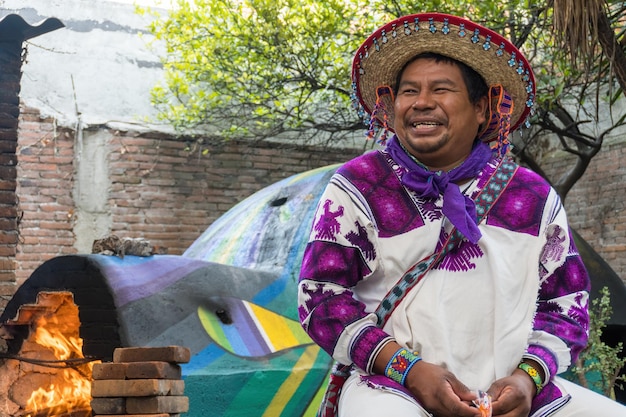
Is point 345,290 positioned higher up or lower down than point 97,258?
higher up

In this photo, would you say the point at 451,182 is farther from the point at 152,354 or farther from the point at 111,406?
the point at 111,406

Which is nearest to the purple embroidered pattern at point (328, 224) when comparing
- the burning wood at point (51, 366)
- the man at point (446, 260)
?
the man at point (446, 260)

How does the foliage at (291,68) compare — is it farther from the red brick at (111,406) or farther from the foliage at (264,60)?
the red brick at (111,406)

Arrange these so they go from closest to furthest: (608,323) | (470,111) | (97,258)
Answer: (470,111) → (97,258) → (608,323)

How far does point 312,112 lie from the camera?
1096 cm

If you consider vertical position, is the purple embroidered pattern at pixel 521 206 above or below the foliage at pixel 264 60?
below

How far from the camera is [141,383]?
4316 mm

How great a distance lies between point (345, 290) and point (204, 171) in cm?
894

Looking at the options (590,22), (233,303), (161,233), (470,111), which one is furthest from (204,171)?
(470,111)

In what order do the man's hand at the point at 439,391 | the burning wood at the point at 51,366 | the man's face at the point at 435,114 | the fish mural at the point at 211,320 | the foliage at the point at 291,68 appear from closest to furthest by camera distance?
the man's hand at the point at 439,391 → the man's face at the point at 435,114 → the fish mural at the point at 211,320 → the burning wood at the point at 51,366 → the foliage at the point at 291,68

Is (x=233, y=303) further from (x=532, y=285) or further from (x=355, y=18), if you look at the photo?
(x=355, y=18)

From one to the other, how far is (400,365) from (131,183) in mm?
8879

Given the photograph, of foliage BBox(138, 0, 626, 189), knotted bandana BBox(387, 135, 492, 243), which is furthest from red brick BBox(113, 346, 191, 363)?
foliage BBox(138, 0, 626, 189)

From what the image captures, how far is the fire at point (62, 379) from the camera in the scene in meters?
5.42
